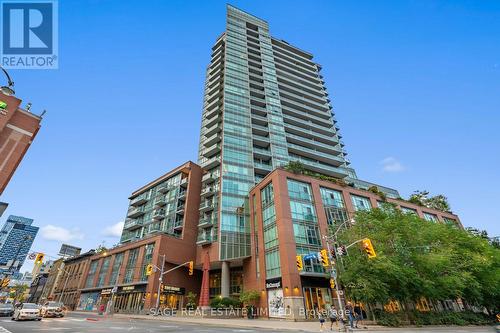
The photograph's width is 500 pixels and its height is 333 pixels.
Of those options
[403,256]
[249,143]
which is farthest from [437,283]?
[249,143]

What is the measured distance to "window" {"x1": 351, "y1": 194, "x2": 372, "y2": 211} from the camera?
147 ft

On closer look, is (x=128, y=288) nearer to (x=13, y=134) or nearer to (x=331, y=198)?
(x=13, y=134)

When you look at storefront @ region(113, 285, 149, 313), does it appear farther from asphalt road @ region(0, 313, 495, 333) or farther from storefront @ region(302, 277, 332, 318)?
storefront @ region(302, 277, 332, 318)

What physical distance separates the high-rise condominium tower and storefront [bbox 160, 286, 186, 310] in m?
8.83

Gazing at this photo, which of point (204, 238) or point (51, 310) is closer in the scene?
point (51, 310)

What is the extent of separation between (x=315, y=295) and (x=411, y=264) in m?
12.3

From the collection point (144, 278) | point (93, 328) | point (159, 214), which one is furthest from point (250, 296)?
point (159, 214)

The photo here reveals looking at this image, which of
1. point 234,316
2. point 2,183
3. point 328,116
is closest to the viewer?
point 2,183

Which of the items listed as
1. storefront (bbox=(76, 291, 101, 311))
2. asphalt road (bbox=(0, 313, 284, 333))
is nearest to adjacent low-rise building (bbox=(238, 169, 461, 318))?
asphalt road (bbox=(0, 313, 284, 333))

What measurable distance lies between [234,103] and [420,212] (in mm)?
45066

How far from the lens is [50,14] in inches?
808

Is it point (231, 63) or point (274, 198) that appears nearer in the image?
point (274, 198)

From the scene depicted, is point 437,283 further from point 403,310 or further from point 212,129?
point 212,129

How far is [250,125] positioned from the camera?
Answer: 58.2 meters
